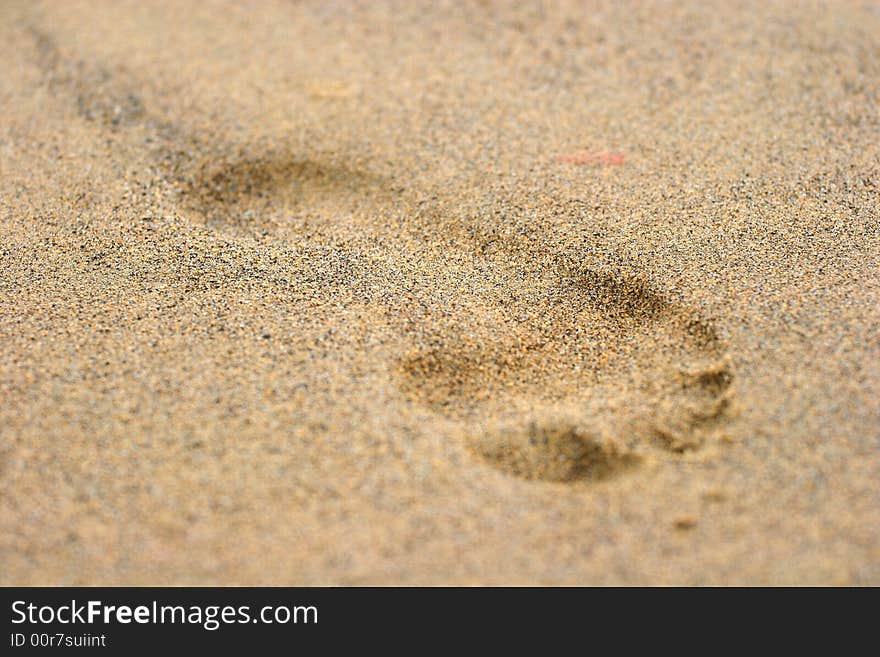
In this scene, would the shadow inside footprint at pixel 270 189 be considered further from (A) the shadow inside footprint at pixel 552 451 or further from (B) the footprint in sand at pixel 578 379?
(A) the shadow inside footprint at pixel 552 451

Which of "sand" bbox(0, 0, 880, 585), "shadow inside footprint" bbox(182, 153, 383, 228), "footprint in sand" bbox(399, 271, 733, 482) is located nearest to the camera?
"sand" bbox(0, 0, 880, 585)

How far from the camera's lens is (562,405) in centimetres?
143

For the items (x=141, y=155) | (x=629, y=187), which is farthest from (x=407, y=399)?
(x=141, y=155)

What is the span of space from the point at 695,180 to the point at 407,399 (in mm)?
936

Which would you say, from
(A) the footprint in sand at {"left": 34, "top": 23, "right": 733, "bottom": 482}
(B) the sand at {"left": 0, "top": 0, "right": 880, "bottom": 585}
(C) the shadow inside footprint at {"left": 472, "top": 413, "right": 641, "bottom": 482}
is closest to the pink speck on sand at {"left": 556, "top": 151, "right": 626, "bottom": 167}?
(B) the sand at {"left": 0, "top": 0, "right": 880, "bottom": 585}

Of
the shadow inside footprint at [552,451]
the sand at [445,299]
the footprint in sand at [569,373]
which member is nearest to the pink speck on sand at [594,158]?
the sand at [445,299]

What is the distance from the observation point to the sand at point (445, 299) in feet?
4.03

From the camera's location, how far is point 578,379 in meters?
1.49

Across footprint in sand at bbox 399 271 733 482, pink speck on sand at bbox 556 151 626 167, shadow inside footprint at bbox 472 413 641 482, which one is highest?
pink speck on sand at bbox 556 151 626 167

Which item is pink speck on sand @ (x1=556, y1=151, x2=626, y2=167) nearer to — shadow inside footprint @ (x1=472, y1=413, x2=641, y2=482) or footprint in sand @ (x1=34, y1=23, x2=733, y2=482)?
footprint in sand @ (x1=34, y1=23, x2=733, y2=482)

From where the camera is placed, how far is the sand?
4.03 ft
